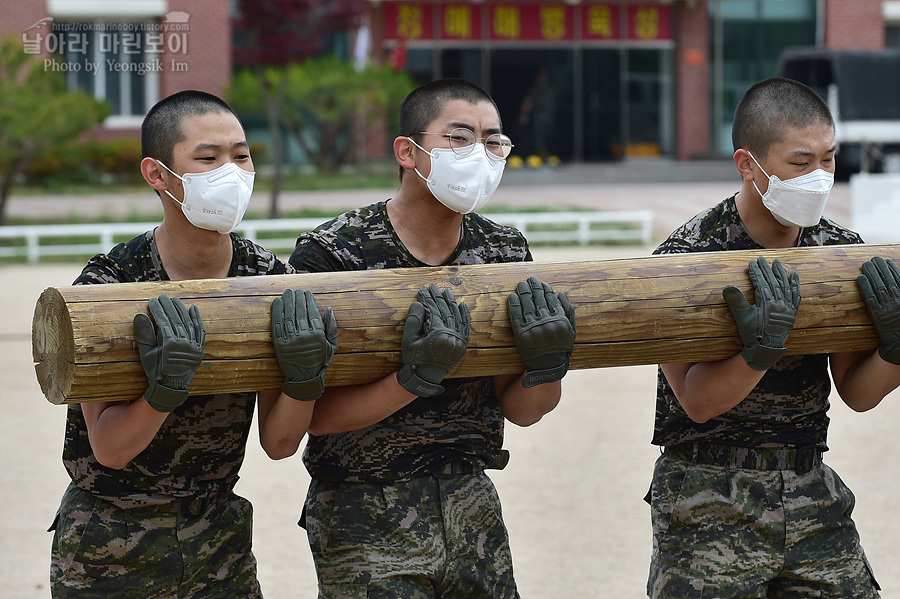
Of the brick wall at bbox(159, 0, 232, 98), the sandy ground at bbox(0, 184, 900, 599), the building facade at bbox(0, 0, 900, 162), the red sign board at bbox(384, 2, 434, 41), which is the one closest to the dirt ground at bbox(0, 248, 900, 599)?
the sandy ground at bbox(0, 184, 900, 599)

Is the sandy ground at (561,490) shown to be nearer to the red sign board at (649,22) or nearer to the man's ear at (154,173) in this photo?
the man's ear at (154,173)

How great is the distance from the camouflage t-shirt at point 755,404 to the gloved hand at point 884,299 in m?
0.23

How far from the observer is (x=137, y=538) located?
115 inches

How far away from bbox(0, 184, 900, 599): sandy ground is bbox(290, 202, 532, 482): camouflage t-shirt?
187 centimetres

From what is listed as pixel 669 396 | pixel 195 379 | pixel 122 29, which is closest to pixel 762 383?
pixel 669 396

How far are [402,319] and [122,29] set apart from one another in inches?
855

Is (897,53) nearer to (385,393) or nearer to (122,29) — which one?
(122,29)

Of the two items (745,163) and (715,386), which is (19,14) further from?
(715,386)

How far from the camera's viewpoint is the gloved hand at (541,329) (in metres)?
2.79

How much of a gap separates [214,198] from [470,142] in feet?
2.25

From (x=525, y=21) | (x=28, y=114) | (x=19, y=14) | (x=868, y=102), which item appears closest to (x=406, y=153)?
(x=28, y=114)

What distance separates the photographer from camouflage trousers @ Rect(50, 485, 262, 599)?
293 centimetres

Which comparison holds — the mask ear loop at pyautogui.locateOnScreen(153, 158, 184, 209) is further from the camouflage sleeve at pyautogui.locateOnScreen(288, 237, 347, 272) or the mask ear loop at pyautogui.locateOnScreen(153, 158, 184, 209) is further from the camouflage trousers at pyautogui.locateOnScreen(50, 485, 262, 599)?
A: the camouflage trousers at pyautogui.locateOnScreen(50, 485, 262, 599)

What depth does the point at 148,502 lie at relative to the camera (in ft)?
9.62
